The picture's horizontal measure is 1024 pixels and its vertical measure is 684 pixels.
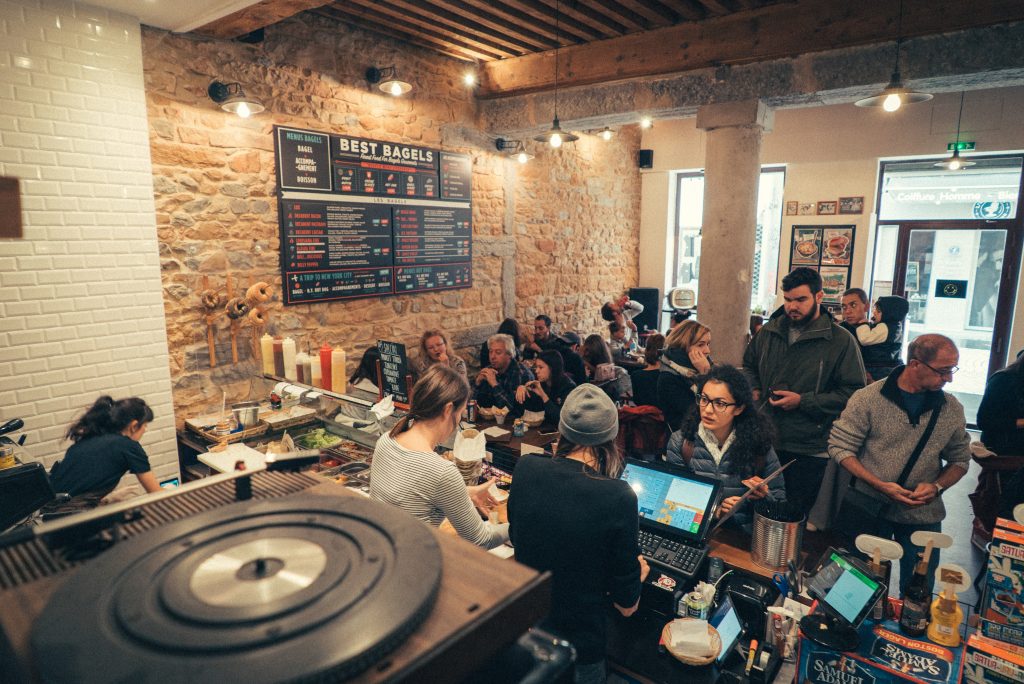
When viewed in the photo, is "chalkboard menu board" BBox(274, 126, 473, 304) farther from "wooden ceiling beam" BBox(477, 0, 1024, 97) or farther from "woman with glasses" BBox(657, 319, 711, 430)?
"woman with glasses" BBox(657, 319, 711, 430)

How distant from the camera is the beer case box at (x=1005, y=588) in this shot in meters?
1.81

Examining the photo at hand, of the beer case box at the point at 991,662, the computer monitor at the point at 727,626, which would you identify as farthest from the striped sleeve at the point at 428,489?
the beer case box at the point at 991,662

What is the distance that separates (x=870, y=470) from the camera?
10.3ft

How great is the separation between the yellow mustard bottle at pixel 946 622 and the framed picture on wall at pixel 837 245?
23.9 feet

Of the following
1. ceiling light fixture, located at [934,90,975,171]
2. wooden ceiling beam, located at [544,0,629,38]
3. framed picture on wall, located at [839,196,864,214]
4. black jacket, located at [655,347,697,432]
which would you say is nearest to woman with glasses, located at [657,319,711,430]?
black jacket, located at [655,347,697,432]

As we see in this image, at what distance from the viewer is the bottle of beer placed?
6.73ft

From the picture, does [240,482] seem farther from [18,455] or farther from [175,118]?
[175,118]

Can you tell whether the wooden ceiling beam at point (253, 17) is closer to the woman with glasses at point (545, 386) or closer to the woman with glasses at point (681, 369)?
A: the woman with glasses at point (545, 386)

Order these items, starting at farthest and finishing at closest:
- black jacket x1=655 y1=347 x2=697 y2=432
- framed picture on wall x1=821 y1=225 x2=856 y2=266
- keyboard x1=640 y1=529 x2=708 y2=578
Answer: framed picture on wall x1=821 y1=225 x2=856 y2=266, black jacket x1=655 y1=347 x2=697 y2=432, keyboard x1=640 y1=529 x2=708 y2=578

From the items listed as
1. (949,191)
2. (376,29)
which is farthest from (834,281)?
(376,29)

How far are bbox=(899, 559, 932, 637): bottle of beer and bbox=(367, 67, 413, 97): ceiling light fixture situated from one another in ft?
15.5

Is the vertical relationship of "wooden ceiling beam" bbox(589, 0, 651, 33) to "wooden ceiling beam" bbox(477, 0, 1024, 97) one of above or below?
above

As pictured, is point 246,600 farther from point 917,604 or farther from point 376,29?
point 376,29

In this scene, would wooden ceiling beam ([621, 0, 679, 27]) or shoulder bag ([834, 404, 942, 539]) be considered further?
wooden ceiling beam ([621, 0, 679, 27])
